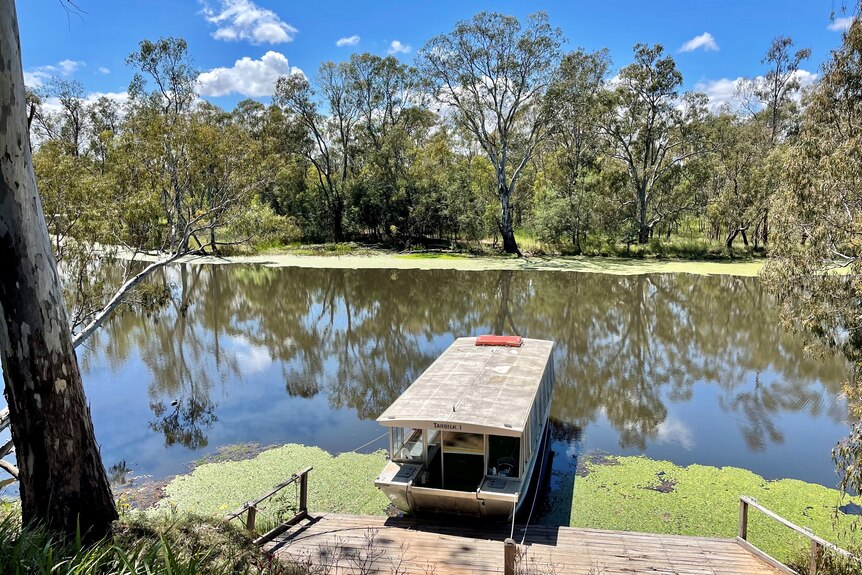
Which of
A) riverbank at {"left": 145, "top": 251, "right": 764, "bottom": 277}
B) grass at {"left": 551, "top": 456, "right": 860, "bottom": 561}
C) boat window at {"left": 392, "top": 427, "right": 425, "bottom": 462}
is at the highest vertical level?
riverbank at {"left": 145, "top": 251, "right": 764, "bottom": 277}

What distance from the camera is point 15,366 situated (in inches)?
197

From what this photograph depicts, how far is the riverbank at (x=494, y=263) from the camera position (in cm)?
3681

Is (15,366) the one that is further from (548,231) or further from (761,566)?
(548,231)

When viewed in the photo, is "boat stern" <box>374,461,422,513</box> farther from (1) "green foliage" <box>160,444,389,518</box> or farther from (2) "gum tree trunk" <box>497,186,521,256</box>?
(2) "gum tree trunk" <box>497,186,521,256</box>

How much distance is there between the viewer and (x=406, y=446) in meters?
10.1

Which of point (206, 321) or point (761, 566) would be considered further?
point (206, 321)

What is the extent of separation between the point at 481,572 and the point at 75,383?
203 inches

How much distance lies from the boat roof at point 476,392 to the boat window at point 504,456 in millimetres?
629

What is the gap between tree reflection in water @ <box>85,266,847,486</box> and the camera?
582 inches

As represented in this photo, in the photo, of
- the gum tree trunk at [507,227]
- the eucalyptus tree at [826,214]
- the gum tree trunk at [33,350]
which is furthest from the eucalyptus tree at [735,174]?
the gum tree trunk at [33,350]

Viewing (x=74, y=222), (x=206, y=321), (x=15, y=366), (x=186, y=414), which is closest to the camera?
(x=15, y=366)

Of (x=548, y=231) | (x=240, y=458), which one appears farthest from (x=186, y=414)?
(x=548, y=231)

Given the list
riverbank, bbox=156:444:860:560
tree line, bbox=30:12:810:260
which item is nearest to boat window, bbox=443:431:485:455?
riverbank, bbox=156:444:860:560

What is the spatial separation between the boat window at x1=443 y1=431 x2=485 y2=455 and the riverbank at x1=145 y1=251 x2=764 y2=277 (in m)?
28.5
